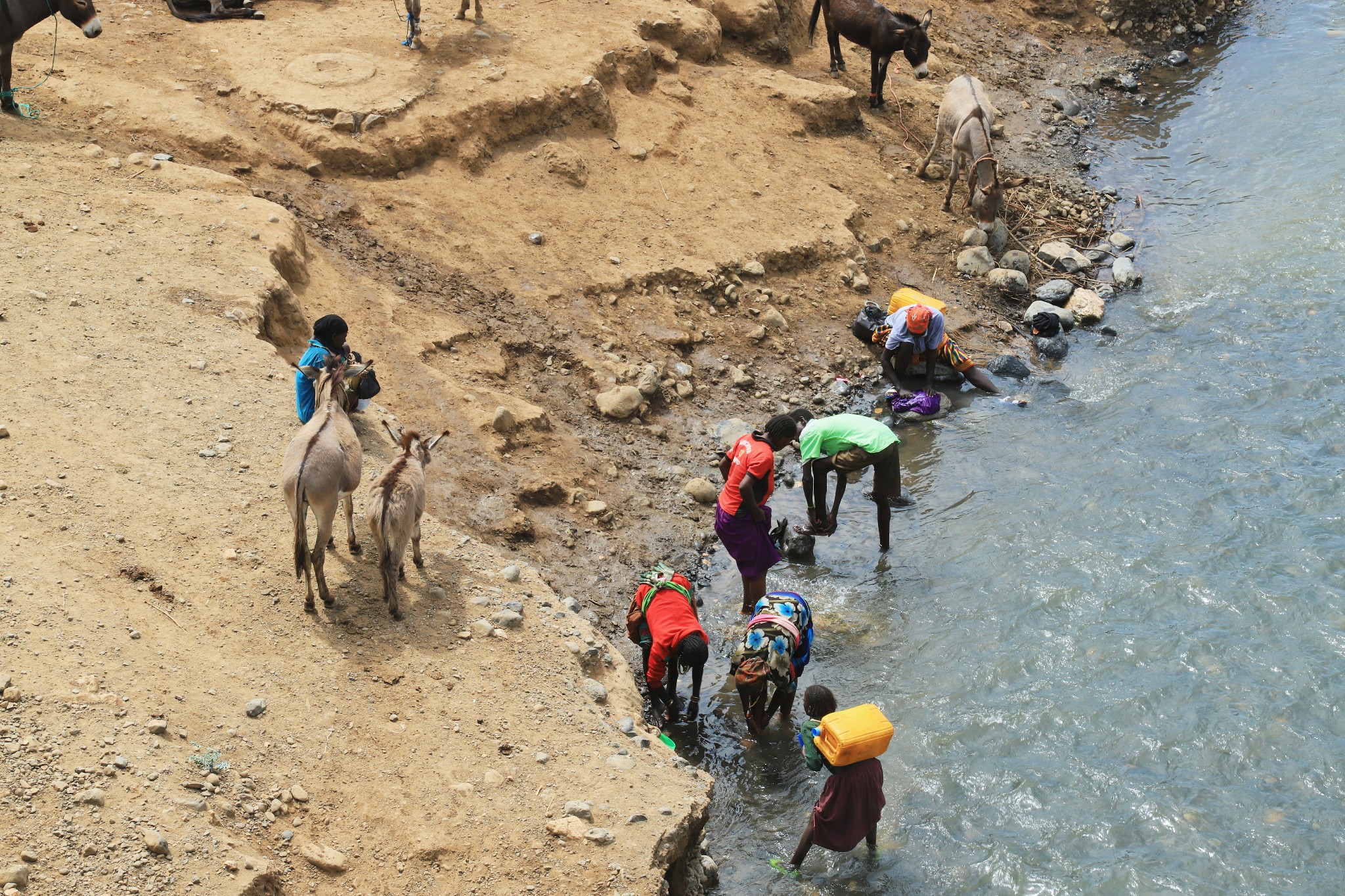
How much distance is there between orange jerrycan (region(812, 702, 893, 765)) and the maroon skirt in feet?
0.32

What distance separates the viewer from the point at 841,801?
607cm

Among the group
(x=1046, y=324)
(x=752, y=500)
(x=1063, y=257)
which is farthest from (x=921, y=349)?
(x=752, y=500)

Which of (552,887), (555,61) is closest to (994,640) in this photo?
(552,887)

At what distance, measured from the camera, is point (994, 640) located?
8133mm

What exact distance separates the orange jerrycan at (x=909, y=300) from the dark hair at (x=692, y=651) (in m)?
5.69

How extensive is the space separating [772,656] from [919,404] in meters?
4.93

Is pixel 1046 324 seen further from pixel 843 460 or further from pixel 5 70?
pixel 5 70

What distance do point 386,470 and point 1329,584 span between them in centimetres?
753

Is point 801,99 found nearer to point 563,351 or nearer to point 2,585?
point 563,351

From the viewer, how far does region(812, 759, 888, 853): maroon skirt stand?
6.06m

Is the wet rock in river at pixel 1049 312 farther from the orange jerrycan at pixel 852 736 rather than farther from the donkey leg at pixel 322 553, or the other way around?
the donkey leg at pixel 322 553

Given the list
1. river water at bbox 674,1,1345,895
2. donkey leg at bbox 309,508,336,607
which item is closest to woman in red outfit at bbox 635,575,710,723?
river water at bbox 674,1,1345,895

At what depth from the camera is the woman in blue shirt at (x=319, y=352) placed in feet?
24.2

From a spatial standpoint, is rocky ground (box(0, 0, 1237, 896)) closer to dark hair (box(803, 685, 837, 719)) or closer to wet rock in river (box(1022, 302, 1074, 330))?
wet rock in river (box(1022, 302, 1074, 330))
